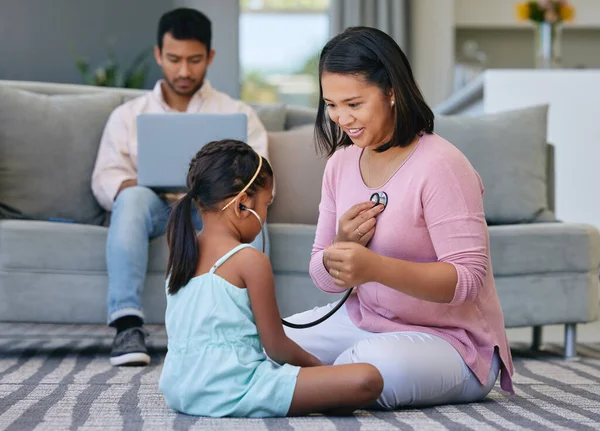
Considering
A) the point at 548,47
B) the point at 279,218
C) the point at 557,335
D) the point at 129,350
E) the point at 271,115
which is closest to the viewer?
the point at 129,350

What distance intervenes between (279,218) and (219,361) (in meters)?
1.31

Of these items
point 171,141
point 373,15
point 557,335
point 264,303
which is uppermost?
point 373,15

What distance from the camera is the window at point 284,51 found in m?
6.22

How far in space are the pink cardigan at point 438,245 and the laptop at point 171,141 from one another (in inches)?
31.9

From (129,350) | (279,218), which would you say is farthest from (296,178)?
(129,350)

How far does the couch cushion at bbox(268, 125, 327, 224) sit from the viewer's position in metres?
2.60

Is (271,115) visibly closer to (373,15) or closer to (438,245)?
(438,245)

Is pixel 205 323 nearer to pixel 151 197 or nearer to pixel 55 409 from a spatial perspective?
pixel 55 409

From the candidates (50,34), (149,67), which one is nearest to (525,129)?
(149,67)

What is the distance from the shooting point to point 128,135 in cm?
250

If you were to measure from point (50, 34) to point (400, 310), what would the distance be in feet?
15.9

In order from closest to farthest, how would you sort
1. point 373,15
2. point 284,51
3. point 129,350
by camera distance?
point 129,350, point 373,15, point 284,51

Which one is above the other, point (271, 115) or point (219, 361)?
point (271, 115)

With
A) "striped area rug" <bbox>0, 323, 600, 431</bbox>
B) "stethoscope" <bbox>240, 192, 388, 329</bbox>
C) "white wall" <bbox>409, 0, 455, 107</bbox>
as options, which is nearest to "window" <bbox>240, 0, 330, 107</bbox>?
"white wall" <bbox>409, 0, 455, 107</bbox>
